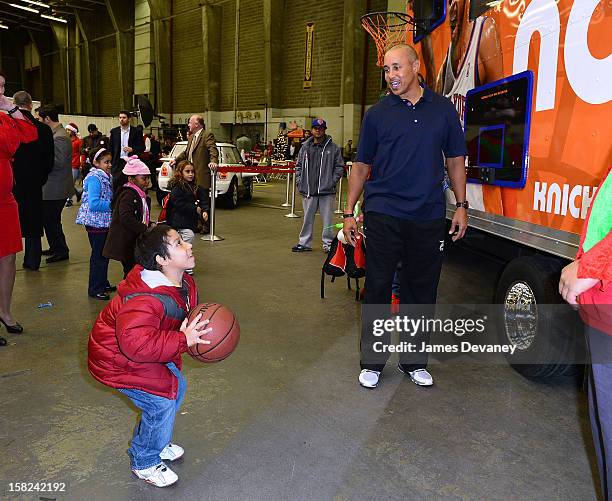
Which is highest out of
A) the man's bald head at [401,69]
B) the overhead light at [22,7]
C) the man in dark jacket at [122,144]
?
the overhead light at [22,7]

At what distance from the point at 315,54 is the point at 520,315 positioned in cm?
2220

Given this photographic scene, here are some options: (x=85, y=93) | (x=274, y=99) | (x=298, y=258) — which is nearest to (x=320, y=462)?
(x=298, y=258)

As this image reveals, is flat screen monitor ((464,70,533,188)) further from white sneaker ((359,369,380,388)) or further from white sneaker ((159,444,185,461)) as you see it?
white sneaker ((159,444,185,461))

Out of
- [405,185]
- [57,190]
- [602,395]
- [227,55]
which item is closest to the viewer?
[602,395]

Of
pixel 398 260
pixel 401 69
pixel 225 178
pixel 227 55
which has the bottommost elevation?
pixel 398 260

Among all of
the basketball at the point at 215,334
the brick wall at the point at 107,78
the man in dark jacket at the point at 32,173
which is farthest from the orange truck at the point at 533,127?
the brick wall at the point at 107,78

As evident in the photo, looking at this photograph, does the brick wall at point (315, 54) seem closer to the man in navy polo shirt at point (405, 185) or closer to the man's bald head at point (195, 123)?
the man's bald head at point (195, 123)

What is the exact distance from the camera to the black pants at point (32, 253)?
235 inches

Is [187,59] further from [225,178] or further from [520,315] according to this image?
[520,315]

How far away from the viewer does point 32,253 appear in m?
6.00

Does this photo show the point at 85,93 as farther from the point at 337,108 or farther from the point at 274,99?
the point at 337,108

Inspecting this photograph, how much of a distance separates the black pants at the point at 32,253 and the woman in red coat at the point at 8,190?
86.3 inches

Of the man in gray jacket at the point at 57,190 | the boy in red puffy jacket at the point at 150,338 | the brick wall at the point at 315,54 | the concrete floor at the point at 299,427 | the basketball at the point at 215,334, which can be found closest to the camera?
the boy in red puffy jacket at the point at 150,338

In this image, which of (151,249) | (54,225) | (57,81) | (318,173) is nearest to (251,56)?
(318,173)
